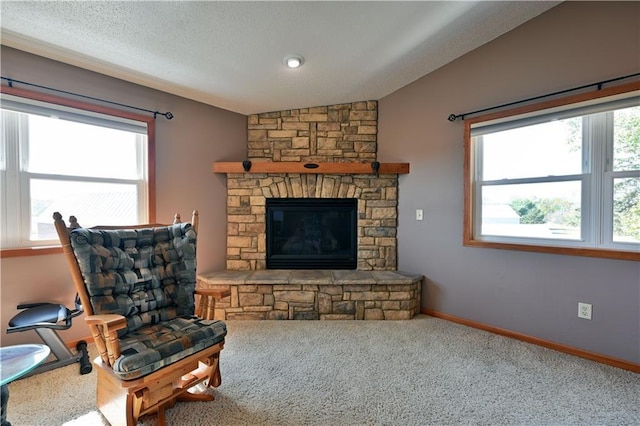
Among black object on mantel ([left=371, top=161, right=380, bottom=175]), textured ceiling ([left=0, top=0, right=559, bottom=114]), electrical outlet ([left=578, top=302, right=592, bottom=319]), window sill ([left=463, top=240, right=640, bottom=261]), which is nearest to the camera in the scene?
textured ceiling ([left=0, top=0, right=559, bottom=114])

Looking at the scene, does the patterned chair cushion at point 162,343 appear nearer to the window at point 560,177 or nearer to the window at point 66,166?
the window at point 66,166

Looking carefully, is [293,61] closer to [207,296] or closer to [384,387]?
[207,296]

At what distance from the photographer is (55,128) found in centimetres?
225

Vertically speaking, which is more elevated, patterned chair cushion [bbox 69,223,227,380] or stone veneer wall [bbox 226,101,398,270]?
stone veneer wall [bbox 226,101,398,270]

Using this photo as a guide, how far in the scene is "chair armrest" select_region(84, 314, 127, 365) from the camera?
4.42 ft

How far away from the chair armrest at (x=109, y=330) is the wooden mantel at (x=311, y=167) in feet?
6.88

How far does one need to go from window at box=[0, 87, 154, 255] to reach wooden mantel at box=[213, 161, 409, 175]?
811 millimetres

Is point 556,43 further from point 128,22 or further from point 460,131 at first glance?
point 128,22

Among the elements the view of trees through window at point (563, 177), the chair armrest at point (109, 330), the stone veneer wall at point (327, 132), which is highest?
the stone veneer wall at point (327, 132)

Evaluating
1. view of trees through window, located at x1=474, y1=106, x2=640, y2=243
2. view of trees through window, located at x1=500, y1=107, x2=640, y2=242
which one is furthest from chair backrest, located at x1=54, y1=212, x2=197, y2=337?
view of trees through window, located at x1=500, y1=107, x2=640, y2=242

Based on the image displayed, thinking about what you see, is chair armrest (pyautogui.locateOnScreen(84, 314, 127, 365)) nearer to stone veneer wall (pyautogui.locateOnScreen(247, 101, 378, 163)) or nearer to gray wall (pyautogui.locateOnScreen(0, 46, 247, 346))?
gray wall (pyautogui.locateOnScreen(0, 46, 247, 346))

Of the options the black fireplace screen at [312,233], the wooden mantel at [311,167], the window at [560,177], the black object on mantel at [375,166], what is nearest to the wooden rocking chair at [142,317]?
the wooden mantel at [311,167]

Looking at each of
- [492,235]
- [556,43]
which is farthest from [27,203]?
[556,43]

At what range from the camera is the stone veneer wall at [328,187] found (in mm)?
3361
